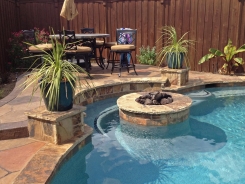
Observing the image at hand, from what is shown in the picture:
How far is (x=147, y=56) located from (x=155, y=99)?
3.79m

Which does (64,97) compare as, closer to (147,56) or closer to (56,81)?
(56,81)

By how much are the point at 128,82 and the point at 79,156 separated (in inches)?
112

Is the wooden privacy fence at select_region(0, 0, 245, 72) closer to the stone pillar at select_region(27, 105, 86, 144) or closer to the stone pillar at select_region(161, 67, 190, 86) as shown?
the stone pillar at select_region(161, 67, 190, 86)

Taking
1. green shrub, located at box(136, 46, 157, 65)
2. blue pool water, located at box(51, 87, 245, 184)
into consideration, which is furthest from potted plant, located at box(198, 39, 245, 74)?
blue pool water, located at box(51, 87, 245, 184)

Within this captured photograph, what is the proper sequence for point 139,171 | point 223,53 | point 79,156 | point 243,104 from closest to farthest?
point 139,171 → point 79,156 → point 243,104 → point 223,53

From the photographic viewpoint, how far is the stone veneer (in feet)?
13.4

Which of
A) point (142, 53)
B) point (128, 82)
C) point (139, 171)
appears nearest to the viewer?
point (139, 171)

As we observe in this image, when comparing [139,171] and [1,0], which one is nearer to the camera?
[139,171]

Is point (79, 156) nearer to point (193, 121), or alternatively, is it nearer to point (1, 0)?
point (193, 121)

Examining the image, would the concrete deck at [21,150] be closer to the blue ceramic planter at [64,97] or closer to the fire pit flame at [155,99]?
the blue ceramic planter at [64,97]

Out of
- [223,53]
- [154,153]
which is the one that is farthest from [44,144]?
[223,53]

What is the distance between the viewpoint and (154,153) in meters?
3.41

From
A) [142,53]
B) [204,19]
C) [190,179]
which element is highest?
[204,19]

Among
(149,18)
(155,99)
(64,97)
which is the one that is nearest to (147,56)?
(149,18)
